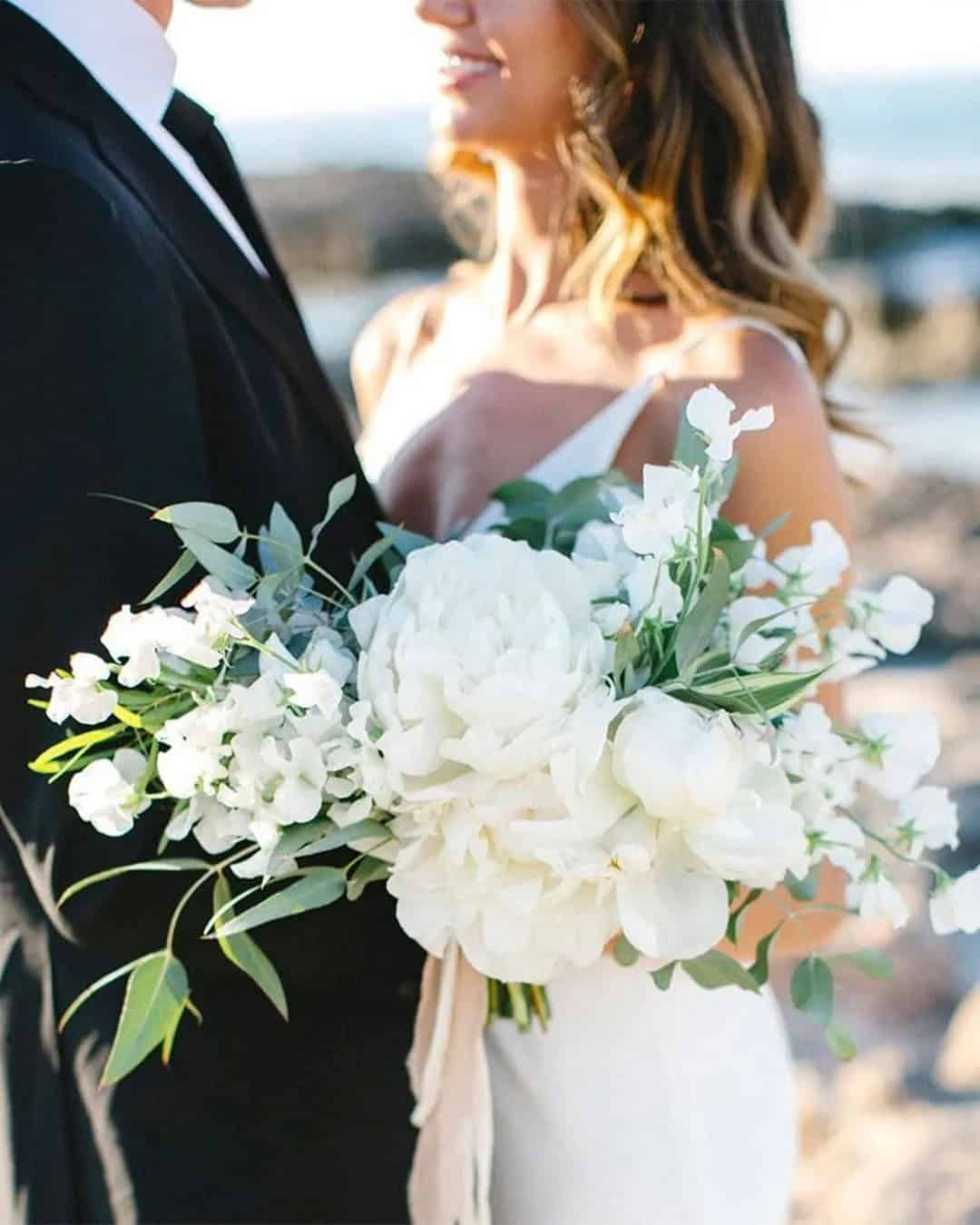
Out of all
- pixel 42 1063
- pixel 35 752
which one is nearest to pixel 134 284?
pixel 35 752

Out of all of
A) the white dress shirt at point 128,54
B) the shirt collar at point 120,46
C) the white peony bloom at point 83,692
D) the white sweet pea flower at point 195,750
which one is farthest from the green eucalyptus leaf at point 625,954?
the shirt collar at point 120,46

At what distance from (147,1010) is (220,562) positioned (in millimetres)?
411

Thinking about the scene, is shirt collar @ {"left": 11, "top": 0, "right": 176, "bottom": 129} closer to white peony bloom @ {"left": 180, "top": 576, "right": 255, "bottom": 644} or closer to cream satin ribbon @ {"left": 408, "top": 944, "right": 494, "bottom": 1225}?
white peony bloom @ {"left": 180, "top": 576, "right": 255, "bottom": 644}

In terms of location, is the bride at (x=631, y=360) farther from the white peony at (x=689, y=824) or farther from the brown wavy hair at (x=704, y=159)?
the white peony at (x=689, y=824)

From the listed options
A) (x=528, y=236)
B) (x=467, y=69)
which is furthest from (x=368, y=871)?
(x=528, y=236)

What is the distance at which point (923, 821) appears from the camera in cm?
180

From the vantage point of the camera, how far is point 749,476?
2424mm

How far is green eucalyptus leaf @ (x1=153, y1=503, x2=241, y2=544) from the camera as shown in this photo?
1526 mm

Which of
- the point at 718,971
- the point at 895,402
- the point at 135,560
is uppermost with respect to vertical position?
the point at 135,560

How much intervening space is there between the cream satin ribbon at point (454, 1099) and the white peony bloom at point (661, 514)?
62 centimetres

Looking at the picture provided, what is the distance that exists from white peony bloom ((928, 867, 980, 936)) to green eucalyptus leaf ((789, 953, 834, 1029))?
5.0 inches

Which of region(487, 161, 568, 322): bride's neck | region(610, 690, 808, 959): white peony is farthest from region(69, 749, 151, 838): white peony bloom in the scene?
region(487, 161, 568, 322): bride's neck

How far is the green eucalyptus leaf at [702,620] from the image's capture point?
5.00 feet

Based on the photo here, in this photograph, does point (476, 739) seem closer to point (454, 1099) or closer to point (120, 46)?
point (454, 1099)
